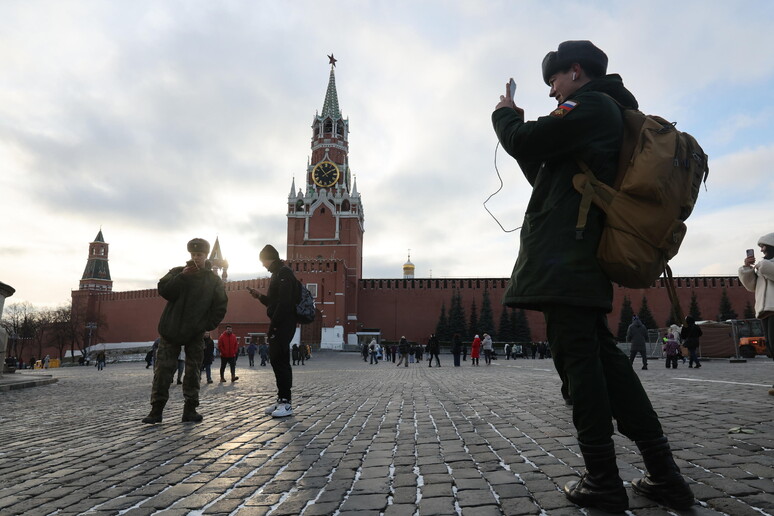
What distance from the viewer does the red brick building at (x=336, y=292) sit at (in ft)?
148

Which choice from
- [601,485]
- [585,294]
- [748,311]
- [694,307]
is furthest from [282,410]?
[748,311]

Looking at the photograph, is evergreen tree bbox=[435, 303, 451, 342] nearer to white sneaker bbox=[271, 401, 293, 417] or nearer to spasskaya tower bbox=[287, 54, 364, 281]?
spasskaya tower bbox=[287, 54, 364, 281]

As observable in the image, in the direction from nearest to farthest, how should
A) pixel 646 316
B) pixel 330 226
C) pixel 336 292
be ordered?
pixel 646 316 → pixel 336 292 → pixel 330 226

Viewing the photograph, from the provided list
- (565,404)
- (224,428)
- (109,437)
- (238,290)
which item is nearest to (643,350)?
(565,404)

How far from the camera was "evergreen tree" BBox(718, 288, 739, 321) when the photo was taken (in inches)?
1698

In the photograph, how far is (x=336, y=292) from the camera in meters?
45.6

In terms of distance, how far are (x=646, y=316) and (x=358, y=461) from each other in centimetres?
4754

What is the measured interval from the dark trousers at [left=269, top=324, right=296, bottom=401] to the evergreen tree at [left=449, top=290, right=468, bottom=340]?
4212cm

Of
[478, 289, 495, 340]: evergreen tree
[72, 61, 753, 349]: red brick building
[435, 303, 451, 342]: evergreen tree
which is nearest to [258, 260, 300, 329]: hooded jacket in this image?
[72, 61, 753, 349]: red brick building

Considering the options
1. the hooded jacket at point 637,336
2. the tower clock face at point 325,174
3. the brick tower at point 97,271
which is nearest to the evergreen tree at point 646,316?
the tower clock face at point 325,174

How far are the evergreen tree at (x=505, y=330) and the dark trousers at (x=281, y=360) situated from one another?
141 ft

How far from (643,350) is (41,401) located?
37.4 feet

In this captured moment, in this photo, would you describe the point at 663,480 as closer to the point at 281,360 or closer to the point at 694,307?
the point at 281,360

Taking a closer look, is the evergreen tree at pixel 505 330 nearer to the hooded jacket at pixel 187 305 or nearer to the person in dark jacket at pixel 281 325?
the person in dark jacket at pixel 281 325
